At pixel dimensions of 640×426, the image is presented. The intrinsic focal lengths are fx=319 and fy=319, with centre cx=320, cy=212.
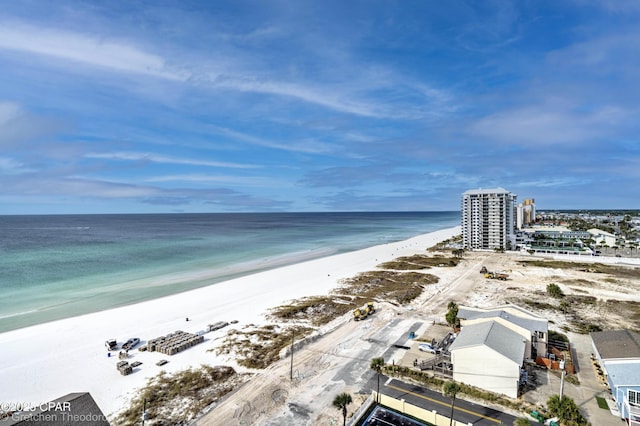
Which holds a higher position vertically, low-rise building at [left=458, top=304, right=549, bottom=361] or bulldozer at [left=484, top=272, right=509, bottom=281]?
low-rise building at [left=458, top=304, right=549, bottom=361]

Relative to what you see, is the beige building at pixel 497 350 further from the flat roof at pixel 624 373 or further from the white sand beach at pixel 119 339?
the white sand beach at pixel 119 339

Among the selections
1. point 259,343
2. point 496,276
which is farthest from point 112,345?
point 496,276

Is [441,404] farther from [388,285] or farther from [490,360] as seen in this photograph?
[388,285]

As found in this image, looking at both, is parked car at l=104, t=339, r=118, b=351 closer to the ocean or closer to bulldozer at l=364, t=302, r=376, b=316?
the ocean

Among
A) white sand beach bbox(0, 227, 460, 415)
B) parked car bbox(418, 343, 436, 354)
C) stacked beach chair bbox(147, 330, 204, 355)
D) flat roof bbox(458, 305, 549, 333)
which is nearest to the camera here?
white sand beach bbox(0, 227, 460, 415)

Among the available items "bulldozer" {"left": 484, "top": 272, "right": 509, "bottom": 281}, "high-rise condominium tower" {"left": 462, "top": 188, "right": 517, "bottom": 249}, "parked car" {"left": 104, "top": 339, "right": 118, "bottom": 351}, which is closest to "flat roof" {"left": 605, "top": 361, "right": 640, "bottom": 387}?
"bulldozer" {"left": 484, "top": 272, "right": 509, "bottom": 281}

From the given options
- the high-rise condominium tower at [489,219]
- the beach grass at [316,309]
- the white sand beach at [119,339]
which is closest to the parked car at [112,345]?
the white sand beach at [119,339]

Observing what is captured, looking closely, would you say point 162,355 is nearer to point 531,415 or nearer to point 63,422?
point 63,422
